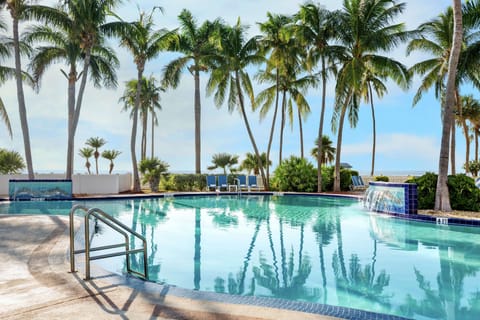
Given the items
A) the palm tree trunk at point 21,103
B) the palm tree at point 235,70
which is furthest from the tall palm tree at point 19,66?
the palm tree at point 235,70

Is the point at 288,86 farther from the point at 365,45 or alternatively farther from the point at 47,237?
the point at 47,237

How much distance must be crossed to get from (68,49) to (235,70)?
26.8 ft

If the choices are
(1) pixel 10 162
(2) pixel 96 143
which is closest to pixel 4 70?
(1) pixel 10 162

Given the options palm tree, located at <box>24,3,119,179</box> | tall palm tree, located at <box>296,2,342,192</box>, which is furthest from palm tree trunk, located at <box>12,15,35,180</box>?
tall palm tree, located at <box>296,2,342,192</box>

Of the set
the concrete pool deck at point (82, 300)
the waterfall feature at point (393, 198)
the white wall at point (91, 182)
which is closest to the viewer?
the concrete pool deck at point (82, 300)

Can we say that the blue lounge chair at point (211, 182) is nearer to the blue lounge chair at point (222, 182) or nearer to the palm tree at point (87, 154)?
the blue lounge chair at point (222, 182)

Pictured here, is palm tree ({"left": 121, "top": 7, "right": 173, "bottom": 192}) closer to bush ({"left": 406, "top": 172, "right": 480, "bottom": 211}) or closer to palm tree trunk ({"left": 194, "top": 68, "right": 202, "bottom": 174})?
palm tree trunk ({"left": 194, "top": 68, "right": 202, "bottom": 174})

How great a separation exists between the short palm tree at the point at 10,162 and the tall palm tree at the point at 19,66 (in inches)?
270

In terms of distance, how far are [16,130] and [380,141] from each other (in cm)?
2364

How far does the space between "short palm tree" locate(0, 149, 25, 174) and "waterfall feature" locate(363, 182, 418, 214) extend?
20670 mm

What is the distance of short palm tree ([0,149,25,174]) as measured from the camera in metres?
22.6

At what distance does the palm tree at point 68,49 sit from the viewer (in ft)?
56.0

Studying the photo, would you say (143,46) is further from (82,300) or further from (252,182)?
(82,300)

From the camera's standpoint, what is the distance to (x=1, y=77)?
18797 millimetres
